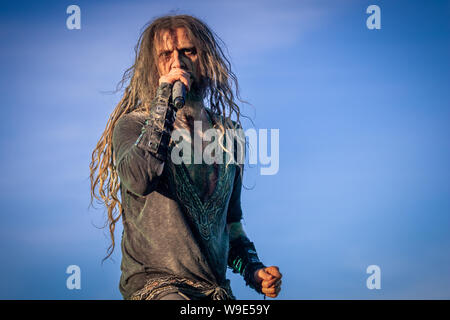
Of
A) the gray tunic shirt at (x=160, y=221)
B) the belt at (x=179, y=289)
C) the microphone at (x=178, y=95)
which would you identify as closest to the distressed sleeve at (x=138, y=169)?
the gray tunic shirt at (x=160, y=221)

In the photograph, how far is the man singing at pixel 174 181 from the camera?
3.71 m

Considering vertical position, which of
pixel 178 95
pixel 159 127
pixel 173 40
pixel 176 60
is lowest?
pixel 159 127

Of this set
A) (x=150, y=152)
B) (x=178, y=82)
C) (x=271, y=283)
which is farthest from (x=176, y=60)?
(x=271, y=283)

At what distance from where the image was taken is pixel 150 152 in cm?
363

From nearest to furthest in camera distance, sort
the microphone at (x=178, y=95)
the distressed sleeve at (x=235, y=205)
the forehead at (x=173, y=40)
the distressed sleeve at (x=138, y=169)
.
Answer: the distressed sleeve at (x=138, y=169)
the microphone at (x=178, y=95)
the forehead at (x=173, y=40)
the distressed sleeve at (x=235, y=205)

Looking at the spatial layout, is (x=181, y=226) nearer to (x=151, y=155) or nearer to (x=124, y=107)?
(x=151, y=155)

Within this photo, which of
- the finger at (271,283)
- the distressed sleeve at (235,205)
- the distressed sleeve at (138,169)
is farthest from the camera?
the distressed sleeve at (235,205)

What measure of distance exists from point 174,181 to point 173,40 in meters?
0.77

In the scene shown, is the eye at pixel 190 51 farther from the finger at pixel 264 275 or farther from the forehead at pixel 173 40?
the finger at pixel 264 275

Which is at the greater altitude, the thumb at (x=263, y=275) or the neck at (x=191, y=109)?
the neck at (x=191, y=109)

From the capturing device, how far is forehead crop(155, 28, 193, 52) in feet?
13.5

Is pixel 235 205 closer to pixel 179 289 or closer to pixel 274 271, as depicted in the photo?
pixel 274 271

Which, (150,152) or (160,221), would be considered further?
(160,221)
